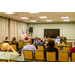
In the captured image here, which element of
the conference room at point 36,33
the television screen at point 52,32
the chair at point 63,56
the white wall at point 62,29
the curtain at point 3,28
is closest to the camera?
the chair at point 63,56

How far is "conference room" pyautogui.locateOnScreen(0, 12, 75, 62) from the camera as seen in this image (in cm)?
553

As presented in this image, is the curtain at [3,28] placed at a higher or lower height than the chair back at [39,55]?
higher

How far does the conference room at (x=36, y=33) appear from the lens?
553 centimetres

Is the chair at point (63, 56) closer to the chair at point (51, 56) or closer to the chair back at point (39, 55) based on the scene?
the chair at point (51, 56)

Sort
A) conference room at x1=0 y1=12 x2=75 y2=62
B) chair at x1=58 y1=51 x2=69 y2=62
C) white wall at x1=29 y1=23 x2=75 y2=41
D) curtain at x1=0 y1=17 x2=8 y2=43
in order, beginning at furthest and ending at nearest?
white wall at x1=29 y1=23 x2=75 y2=41 < curtain at x1=0 y1=17 x2=8 y2=43 < conference room at x1=0 y1=12 x2=75 y2=62 < chair at x1=58 y1=51 x2=69 y2=62

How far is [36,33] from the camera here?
63.6ft

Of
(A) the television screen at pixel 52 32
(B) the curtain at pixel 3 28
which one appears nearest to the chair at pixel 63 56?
(B) the curtain at pixel 3 28

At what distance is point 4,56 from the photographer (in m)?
4.13

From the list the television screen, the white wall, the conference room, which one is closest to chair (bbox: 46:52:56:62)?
the conference room

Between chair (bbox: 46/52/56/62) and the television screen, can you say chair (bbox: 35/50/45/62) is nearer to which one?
chair (bbox: 46/52/56/62)

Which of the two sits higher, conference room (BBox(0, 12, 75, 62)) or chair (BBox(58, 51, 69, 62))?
conference room (BBox(0, 12, 75, 62))

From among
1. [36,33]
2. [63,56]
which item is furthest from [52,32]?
[63,56]

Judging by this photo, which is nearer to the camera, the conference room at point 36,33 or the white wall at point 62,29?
the conference room at point 36,33
